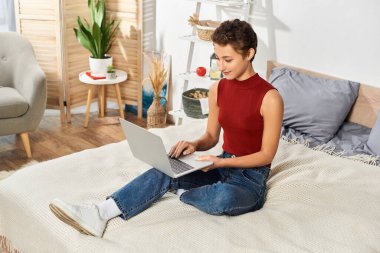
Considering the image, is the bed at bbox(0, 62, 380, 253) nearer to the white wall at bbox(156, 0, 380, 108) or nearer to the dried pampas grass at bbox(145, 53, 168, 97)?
the white wall at bbox(156, 0, 380, 108)

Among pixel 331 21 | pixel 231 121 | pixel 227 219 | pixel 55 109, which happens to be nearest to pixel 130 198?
pixel 227 219

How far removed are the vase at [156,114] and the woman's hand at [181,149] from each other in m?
2.00

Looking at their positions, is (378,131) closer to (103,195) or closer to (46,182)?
(103,195)

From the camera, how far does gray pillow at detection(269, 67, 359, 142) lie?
2.77m

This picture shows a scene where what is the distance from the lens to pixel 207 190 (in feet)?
6.00

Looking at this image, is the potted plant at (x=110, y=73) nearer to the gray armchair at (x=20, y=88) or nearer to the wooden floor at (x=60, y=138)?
the wooden floor at (x=60, y=138)

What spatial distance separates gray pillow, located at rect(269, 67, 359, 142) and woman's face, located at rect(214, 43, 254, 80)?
104 centimetres

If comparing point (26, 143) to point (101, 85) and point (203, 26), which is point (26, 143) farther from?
point (203, 26)

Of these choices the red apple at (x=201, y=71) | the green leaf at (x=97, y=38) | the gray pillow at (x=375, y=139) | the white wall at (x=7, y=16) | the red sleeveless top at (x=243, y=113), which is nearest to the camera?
the red sleeveless top at (x=243, y=113)

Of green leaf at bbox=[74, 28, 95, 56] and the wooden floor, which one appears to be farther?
green leaf at bbox=[74, 28, 95, 56]

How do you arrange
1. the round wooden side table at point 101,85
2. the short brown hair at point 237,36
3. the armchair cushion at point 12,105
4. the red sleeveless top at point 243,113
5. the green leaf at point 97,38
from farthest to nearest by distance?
the round wooden side table at point 101,85
the green leaf at point 97,38
the armchair cushion at point 12,105
the red sleeveless top at point 243,113
the short brown hair at point 237,36

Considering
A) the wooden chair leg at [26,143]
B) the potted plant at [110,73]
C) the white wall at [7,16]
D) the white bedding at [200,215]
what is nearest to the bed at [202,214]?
the white bedding at [200,215]

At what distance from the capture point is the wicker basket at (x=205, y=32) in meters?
3.38

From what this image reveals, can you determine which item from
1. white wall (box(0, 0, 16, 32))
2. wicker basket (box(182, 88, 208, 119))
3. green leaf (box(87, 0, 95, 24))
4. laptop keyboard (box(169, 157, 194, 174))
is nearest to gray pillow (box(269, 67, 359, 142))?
wicker basket (box(182, 88, 208, 119))
